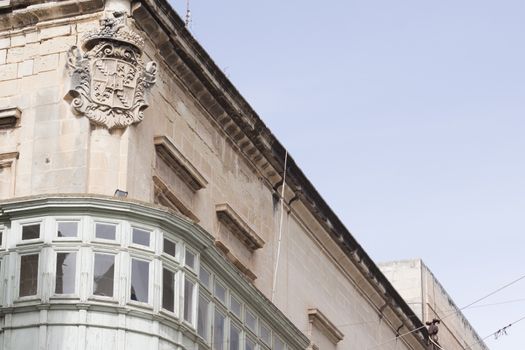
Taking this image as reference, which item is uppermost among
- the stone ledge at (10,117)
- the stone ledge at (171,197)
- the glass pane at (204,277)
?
the stone ledge at (10,117)

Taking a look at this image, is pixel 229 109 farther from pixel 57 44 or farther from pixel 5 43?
pixel 5 43

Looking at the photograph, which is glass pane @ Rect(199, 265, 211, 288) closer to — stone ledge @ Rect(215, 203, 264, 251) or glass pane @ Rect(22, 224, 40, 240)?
glass pane @ Rect(22, 224, 40, 240)

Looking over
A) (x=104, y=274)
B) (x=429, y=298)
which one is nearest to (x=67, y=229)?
(x=104, y=274)

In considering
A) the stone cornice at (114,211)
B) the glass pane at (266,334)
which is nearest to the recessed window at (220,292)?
the stone cornice at (114,211)

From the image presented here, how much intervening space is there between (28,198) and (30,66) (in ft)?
15.1

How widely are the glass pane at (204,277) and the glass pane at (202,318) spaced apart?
0.88ft

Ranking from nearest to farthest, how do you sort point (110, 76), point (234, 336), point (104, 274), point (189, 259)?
point (104, 274), point (189, 259), point (234, 336), point (110, 76)

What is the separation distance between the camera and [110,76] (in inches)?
1115

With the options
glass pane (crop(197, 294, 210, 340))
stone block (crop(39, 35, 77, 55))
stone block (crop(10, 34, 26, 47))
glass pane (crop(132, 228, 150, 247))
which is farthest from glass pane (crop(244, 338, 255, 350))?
stone block (crop(10, 34, 26, 47))

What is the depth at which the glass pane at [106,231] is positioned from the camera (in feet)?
82.7

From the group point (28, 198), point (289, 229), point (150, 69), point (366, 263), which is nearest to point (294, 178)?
point (289, 229)

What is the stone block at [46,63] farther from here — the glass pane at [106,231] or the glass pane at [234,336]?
the glass pane at [234,336]

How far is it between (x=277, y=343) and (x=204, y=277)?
315cm

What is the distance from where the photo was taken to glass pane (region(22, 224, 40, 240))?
2516cm
